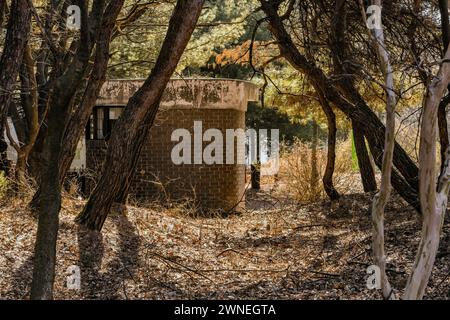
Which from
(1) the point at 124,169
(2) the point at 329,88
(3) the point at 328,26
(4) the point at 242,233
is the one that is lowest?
(4) the point at 242,233

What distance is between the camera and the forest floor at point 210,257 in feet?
29.3

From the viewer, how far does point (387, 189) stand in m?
6.07

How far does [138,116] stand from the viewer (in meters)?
11.2

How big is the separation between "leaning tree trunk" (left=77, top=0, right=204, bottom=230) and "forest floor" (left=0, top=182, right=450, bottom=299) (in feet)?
1.46

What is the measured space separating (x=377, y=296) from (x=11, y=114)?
36.2 ft

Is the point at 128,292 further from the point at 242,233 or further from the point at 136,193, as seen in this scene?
the point at 136,193

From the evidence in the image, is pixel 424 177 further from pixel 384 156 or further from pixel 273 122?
pixel 273 122

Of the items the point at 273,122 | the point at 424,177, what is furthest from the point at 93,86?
the point at 273,122

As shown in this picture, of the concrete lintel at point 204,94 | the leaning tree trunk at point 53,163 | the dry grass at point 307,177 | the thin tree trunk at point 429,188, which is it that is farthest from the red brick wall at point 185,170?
the thin tree trunk at point 429,188

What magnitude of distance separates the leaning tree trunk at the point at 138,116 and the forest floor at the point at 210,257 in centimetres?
44

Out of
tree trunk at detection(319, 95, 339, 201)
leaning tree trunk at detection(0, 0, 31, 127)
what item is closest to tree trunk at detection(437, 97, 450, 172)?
tree trunk at detection(319, 95, 339, 201)

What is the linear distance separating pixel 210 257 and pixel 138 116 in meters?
2.33

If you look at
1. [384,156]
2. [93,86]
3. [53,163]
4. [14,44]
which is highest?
[14,44]
